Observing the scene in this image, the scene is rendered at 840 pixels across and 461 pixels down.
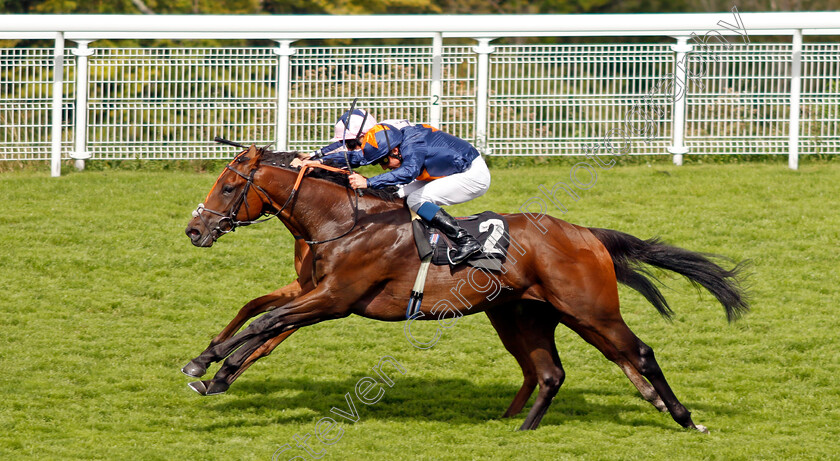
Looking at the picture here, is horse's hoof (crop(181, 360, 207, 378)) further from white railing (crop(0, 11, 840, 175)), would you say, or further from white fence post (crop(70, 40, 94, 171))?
white fence post (crop(70, 40, 94, 171))

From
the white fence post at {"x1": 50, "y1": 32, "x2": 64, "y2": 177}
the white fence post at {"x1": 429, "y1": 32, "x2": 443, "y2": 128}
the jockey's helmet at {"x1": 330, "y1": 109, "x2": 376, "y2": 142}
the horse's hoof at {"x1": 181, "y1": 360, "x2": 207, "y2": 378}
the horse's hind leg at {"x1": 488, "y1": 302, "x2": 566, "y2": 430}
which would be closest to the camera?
the horse's hoof at {"x1": 181, "y1": 360, "x2": 207, "y2": 378}

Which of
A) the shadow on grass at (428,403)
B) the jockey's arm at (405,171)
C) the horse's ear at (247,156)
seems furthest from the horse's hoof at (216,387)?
the jockey's arm at (405,171)

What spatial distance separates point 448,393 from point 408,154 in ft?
6.45

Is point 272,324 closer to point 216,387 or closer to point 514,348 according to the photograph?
point 216,387

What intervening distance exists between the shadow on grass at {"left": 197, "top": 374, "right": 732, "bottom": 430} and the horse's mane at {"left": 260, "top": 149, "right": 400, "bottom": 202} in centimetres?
143

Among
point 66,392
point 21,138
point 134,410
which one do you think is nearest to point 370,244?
point 134,410

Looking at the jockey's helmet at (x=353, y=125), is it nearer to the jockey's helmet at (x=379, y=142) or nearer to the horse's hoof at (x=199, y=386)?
the jockey's helmet at (x=379, y=142)

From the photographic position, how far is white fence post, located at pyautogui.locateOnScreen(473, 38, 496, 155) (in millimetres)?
12328

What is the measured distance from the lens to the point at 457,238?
5.64 m

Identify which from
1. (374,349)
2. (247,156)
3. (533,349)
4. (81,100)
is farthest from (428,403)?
(81,100)

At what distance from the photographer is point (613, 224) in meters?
10.3

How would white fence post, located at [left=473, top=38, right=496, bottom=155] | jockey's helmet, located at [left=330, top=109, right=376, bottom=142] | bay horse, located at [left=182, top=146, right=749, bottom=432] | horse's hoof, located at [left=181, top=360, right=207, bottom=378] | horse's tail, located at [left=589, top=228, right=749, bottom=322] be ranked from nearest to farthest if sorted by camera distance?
1. horse's hoof, located at [left=181, top=360, right=207, bottom=378]
2. bay horse, located at [left=182, top=146, right=749, bottom=432]
3. jockey's helmet, located at [left=330, top=109, right=376, bottom=142]
4. horse's tail, located at [left=589, top=228, right=749, bottom=322]
5. white fence post, located at [left=473, top=38, right=496, bottom=155]

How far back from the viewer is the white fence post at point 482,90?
1233cm

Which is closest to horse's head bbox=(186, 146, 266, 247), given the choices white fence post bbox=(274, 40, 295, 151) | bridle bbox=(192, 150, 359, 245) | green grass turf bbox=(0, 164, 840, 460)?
bridle bbox=(192, 150, 359, 245)
